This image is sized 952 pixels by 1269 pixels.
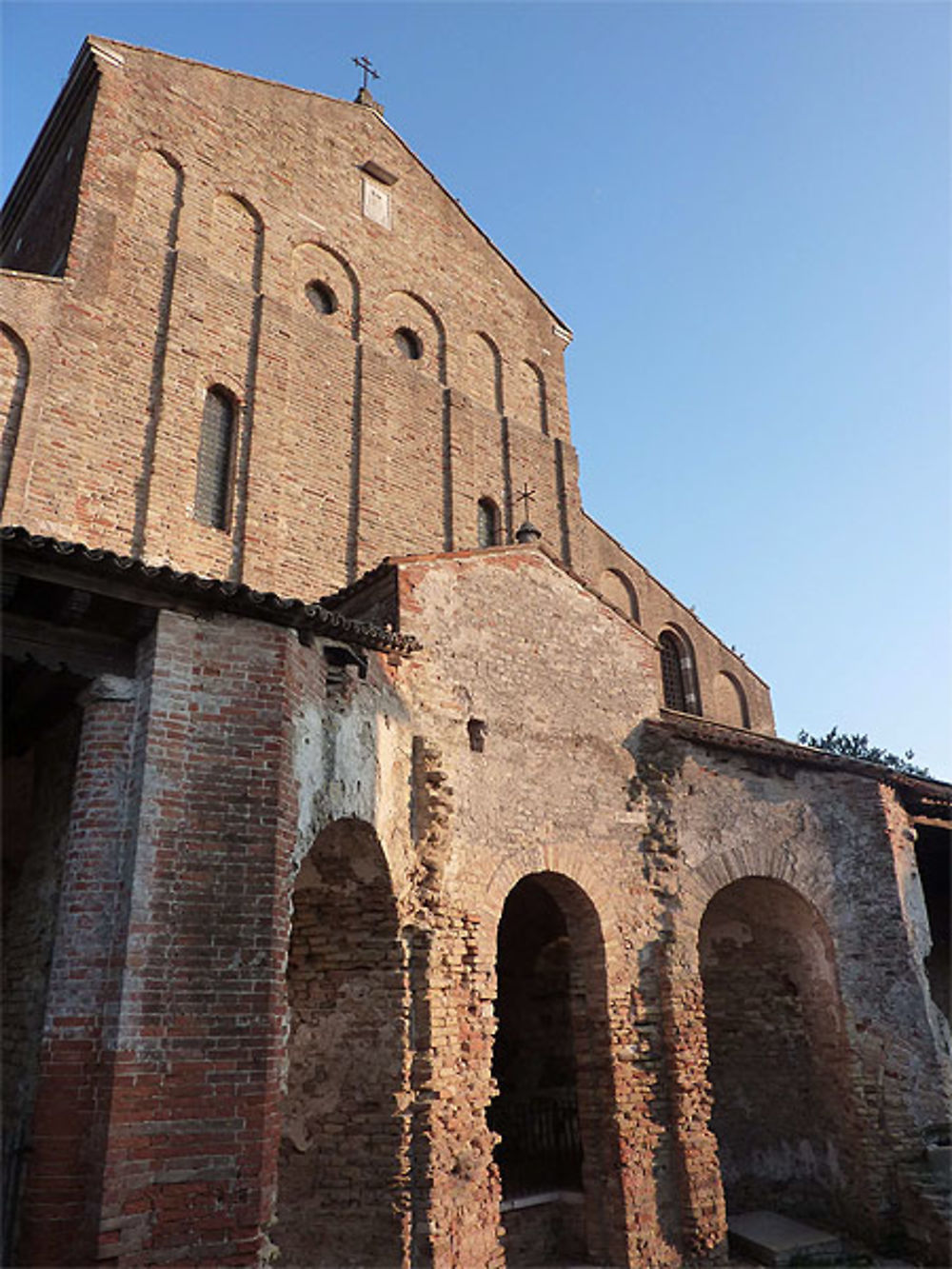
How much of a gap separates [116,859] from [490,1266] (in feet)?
16.4

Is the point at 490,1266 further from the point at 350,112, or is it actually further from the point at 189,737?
the point at 350,112

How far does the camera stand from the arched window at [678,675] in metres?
17.8

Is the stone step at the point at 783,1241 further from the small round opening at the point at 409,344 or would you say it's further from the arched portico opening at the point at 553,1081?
the small round opening at the point at 409,344

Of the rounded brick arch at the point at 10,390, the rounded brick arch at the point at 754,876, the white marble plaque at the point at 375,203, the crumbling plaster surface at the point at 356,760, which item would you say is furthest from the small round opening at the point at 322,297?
the rounded brick arch at the point at 754,876

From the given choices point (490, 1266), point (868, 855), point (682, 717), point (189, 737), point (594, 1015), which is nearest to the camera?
point (189, 737)

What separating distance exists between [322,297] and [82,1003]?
11763mm

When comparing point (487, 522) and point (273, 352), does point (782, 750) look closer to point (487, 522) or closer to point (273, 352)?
point (487, 522)

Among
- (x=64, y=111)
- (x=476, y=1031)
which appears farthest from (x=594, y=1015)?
(x=64, y=111)

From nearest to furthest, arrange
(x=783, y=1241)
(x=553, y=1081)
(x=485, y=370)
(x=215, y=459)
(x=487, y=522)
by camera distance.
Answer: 1. (x=783, y=1241)
2. (x=553, y=1081)
3. (x=215, y=459)
4. (x=487, y=522)
5. (x=485, y=370)

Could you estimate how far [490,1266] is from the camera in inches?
295

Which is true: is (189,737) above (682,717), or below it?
below

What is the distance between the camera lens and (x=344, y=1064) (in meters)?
7.61

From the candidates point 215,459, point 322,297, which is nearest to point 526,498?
point 322,297

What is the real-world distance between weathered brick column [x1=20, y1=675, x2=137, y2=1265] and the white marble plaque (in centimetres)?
1207
